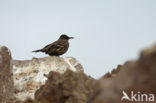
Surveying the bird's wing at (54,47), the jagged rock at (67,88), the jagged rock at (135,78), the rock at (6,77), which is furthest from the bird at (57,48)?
the jagged rock at (135,78)

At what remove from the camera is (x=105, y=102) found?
4.78 metres

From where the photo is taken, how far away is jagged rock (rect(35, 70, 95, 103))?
8.58 m

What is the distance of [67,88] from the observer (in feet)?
29.1

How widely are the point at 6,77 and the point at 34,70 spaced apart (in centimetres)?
149

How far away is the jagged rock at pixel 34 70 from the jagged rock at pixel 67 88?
120 inches

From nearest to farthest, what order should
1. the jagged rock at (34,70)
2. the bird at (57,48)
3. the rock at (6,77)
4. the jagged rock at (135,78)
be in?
the jagged rock at (135,78) → the rock at (6,77) → the jagged rock at (34,70) → the bird at (57,48)

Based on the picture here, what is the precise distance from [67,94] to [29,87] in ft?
14.8

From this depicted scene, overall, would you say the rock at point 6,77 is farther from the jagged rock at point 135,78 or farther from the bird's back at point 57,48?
the jagged rock at point 135,78

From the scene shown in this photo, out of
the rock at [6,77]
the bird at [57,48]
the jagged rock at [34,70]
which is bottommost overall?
the bird at [57,48]

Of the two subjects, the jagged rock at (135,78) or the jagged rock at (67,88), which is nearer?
the jagged rock at (135,78)

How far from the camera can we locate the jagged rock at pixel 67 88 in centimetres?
858

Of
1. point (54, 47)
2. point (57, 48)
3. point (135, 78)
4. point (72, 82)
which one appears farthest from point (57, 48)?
point (135, 78)

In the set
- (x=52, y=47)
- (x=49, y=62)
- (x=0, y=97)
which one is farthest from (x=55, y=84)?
(x=52, y=47)

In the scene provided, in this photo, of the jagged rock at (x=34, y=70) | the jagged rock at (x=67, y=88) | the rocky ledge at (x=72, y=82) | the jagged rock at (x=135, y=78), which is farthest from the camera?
the jagged rock at (x=34, y=70)
